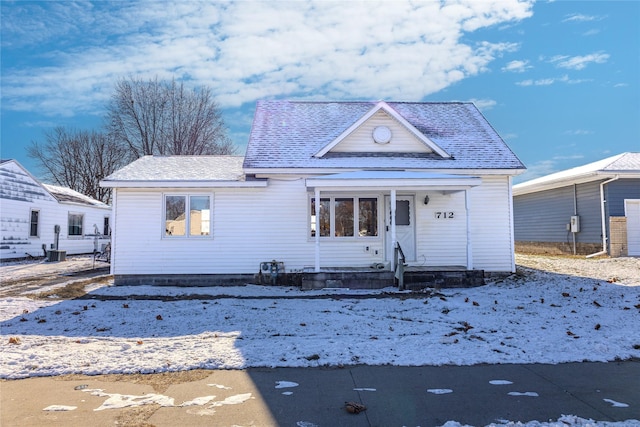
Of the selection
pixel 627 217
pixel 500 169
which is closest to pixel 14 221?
pixel 500 169

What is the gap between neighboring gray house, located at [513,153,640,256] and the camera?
16.3 m

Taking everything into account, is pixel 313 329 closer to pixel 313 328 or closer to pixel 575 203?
pixel 313 328

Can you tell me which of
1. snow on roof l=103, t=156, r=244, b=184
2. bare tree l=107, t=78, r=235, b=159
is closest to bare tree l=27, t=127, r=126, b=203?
bare tree l=107, t=78, r=235, b=159

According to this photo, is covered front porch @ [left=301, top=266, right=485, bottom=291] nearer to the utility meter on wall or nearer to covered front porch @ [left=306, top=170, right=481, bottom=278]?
covered front porch @ [left=306, top=170, right=481, bottom=278]

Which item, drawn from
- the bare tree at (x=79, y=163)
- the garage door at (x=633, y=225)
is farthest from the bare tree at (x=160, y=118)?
the garage door at (x=633, y=225)

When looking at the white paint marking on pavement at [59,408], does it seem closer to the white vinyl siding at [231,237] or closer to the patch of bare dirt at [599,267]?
the white vinyl siding at [231,237]

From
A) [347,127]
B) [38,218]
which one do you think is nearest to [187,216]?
[347,127]

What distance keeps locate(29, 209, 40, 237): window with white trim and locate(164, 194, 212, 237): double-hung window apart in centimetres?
1229

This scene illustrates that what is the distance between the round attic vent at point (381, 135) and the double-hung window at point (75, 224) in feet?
59.5

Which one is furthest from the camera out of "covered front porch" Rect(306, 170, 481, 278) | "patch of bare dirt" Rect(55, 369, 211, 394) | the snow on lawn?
"covered front porch" Rect(306, 170, 481, 278)

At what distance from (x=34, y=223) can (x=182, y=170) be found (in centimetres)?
1217

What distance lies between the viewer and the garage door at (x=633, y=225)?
16375mm

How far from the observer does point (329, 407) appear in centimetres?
381

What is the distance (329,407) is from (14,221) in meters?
20.8
